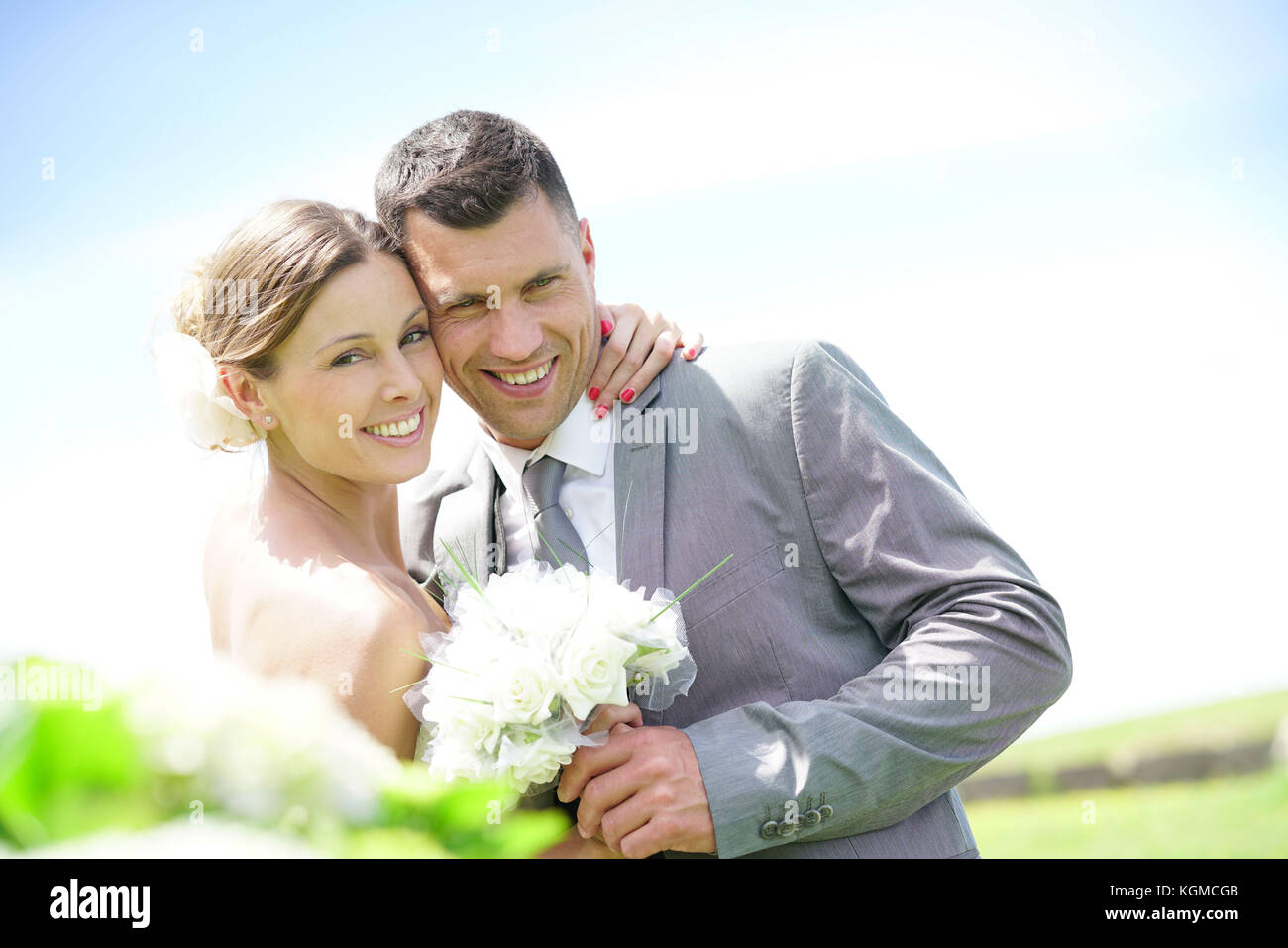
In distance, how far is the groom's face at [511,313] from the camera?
395 centimetres

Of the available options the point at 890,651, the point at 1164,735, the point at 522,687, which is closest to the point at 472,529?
the point at 522,687

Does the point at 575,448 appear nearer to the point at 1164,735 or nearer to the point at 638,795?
the point at 638,795

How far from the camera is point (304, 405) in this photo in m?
3.73

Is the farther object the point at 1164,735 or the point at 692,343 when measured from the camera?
the point at 1164,735

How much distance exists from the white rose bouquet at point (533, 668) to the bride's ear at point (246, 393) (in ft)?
4.23

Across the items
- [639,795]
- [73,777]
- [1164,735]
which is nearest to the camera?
[73,777]

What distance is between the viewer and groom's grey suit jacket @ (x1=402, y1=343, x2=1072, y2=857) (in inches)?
132

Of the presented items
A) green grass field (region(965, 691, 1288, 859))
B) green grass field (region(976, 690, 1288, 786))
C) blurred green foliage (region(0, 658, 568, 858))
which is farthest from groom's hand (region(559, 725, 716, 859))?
green grass field (region(976, 690, 1288, 786))

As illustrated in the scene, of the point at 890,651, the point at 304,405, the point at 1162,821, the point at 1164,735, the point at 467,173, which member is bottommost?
the point at 1162,821

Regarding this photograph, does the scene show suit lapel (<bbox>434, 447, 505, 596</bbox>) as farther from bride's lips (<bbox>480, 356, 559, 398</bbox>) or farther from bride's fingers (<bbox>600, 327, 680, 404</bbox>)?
bride's fingers (<bbox>600, 327, 680, 404</bbox>)

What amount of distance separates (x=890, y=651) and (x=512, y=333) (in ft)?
6.10
